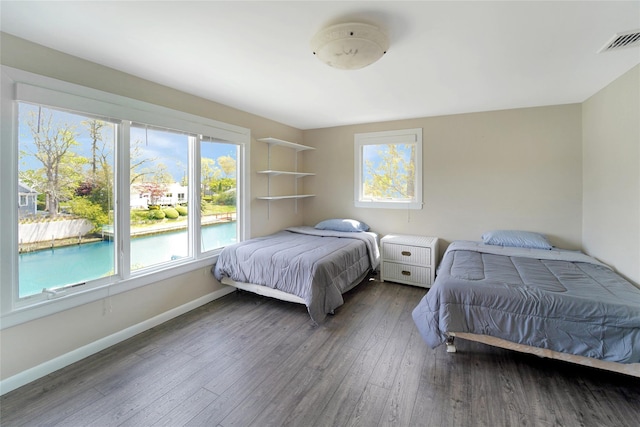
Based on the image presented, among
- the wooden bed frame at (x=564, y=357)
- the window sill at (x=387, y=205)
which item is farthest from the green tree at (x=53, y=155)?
the window sill at (x=387, y=205)

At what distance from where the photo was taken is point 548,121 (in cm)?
342

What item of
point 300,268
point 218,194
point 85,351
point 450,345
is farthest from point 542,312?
point 85,351

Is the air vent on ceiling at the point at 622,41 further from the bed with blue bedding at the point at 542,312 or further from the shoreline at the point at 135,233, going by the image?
the shoreline at the point at 135,233

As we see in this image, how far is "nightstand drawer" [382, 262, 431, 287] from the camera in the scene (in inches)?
143

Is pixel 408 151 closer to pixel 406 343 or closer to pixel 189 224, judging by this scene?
pixel 406 343

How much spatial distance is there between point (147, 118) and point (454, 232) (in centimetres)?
403

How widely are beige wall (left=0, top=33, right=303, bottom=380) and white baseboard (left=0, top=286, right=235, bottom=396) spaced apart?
0.11 ft

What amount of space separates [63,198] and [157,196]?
73cm

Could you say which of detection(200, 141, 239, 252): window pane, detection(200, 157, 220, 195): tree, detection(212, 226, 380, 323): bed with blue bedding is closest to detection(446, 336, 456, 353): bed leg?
detection(212, 226, 380, 323): bed with blue bedding

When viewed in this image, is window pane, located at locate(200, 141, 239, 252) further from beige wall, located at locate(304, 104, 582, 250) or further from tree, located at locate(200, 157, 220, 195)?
beige wall, located at locate(304, 104, 582, 250)

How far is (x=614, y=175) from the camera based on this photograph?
8.61ft

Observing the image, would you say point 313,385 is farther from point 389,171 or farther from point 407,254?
point 389,171

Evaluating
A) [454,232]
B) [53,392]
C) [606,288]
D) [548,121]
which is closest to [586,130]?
[548,121]

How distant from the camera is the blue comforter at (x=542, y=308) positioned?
Answer: 1.75 metres
